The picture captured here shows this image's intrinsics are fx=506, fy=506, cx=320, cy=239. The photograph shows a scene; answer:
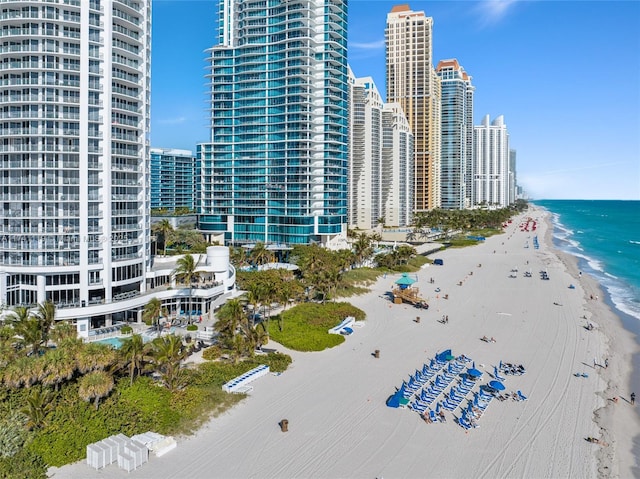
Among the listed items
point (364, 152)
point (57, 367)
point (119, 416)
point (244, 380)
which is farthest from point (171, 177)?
point (119, 416)

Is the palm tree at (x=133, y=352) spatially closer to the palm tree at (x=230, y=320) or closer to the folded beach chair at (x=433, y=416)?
the palm tree at (x=230, y=320)

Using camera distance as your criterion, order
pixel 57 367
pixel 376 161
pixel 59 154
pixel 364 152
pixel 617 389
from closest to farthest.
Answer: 1. pixel 57 367
2. pixel 617 389
3. pixel 59 154
4. pixel 364 152
5. pixel 376 161

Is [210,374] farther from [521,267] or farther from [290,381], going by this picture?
[521,267]

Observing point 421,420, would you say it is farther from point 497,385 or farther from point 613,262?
point 613,262

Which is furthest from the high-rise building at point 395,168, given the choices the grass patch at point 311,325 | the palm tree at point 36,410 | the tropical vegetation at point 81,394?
the palm tree at point 36,410

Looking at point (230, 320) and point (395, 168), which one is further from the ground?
point (395, 168)

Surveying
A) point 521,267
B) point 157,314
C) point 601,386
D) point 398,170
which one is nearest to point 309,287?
point 157,314

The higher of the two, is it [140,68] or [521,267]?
[140,68]
